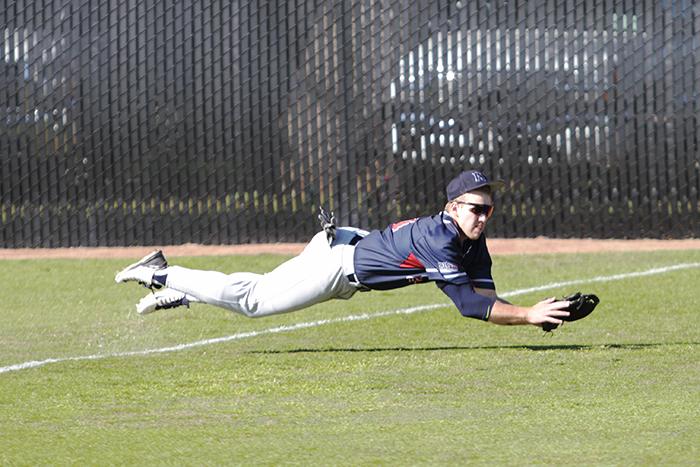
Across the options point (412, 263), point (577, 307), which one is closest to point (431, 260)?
point (412, 263)

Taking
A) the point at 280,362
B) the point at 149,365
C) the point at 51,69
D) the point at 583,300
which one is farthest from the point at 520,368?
the point at 51,69

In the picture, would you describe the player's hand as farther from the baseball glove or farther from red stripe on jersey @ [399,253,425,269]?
red stripe on jersey @ [399,253,425,269]

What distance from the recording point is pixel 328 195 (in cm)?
1571

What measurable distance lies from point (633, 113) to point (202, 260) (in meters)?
4.94

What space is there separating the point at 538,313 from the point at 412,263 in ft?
3.37

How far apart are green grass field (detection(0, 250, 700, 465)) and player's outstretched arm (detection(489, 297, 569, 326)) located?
0.94ft

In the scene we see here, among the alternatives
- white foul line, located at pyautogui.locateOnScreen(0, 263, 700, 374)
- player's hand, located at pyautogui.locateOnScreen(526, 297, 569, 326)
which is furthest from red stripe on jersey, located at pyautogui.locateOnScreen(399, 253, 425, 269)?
white foul line, located at pyautogui.locateOnScreen(0, 263, 700, 374)

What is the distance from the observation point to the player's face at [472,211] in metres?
8.32

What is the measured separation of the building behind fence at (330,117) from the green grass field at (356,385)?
3.46 m

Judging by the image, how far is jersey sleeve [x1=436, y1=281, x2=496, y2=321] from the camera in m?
8.27

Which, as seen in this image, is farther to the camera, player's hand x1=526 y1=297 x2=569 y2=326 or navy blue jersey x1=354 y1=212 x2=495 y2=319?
navy blue jersey x1=354 y1=212 x2=495 y2=319

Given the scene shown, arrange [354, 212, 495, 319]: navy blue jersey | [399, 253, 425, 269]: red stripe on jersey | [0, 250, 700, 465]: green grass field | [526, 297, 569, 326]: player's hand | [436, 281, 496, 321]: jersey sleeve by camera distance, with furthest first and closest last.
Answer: [399, 253, 425, 269]: red stripe on jersey < [354, 212, 495, 319]: navy blue jersey < [436, 281, 496, 321]: jersey sleeve < [526, 297, 569, 326]: player's hand < [0, 250, 700, 465]: green grass field

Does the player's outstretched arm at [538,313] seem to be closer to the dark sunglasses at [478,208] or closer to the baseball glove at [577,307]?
the baseball glove at [577,307]

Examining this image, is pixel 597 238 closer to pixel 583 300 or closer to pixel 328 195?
pixel 328 195
